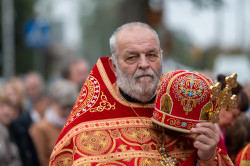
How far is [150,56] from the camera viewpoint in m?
3.73

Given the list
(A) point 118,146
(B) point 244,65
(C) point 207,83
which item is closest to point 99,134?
(A) point 118,146

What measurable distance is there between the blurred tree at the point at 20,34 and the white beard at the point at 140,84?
29.9 meters

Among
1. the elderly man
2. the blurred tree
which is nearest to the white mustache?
the elderly man

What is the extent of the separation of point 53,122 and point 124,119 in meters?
2.66

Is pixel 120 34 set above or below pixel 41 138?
above

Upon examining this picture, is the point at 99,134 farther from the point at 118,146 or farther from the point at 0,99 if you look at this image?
the point at 0,99

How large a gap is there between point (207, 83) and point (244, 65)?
1677cm

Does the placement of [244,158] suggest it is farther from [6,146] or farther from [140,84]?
[6,146]

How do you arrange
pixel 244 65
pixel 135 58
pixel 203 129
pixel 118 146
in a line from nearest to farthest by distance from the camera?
pixel 203 129
pixel 118 146
pixel 135 58
pixel 244 65

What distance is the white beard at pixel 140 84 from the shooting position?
3650 millimetres

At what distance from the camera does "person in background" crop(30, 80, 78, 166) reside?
605cm

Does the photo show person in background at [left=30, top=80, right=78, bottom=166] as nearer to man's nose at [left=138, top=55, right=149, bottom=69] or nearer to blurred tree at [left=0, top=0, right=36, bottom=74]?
man's nose at [left=138, top=55, right=149, bottom=69]

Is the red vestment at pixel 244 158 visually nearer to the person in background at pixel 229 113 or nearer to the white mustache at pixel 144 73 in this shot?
the person in background at pixel 229 113

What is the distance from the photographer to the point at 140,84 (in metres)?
3.66
